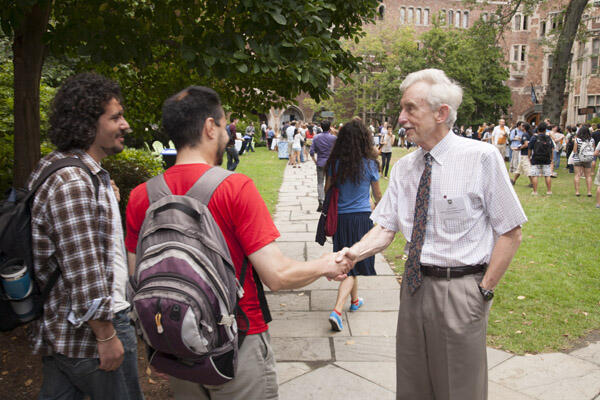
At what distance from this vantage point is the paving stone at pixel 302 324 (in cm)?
443

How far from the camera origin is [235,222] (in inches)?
67.2

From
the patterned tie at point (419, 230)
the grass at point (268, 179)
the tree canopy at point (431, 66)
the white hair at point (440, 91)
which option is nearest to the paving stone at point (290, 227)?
the grass at point (268, 179)

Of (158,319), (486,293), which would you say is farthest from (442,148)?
(158,319)

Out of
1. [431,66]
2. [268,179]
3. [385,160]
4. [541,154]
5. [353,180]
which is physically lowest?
[268,179]

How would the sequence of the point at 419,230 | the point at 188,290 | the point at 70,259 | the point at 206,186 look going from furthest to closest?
the point at 419,230 → the point at 70,259 → the point at 206,186 → the point at 188,290

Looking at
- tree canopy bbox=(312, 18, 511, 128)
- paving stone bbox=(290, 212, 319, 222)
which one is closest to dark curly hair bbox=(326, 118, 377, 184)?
paving stone bbox=(290, 212, 319, 222)

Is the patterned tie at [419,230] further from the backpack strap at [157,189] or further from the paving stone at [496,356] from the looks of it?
the paving stone at [496,356]

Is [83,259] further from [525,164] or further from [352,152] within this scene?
[525,164]

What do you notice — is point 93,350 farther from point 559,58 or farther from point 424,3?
point 424,3

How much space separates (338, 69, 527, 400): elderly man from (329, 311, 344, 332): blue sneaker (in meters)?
2.01

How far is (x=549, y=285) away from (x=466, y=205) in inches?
167

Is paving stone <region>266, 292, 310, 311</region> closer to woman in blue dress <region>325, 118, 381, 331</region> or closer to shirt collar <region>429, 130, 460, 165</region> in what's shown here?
woman in blue dress <region>325, 118, 381, 331</region>

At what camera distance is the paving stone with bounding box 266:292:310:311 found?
16.8ft

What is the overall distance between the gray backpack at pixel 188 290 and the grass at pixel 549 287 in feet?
10.9
